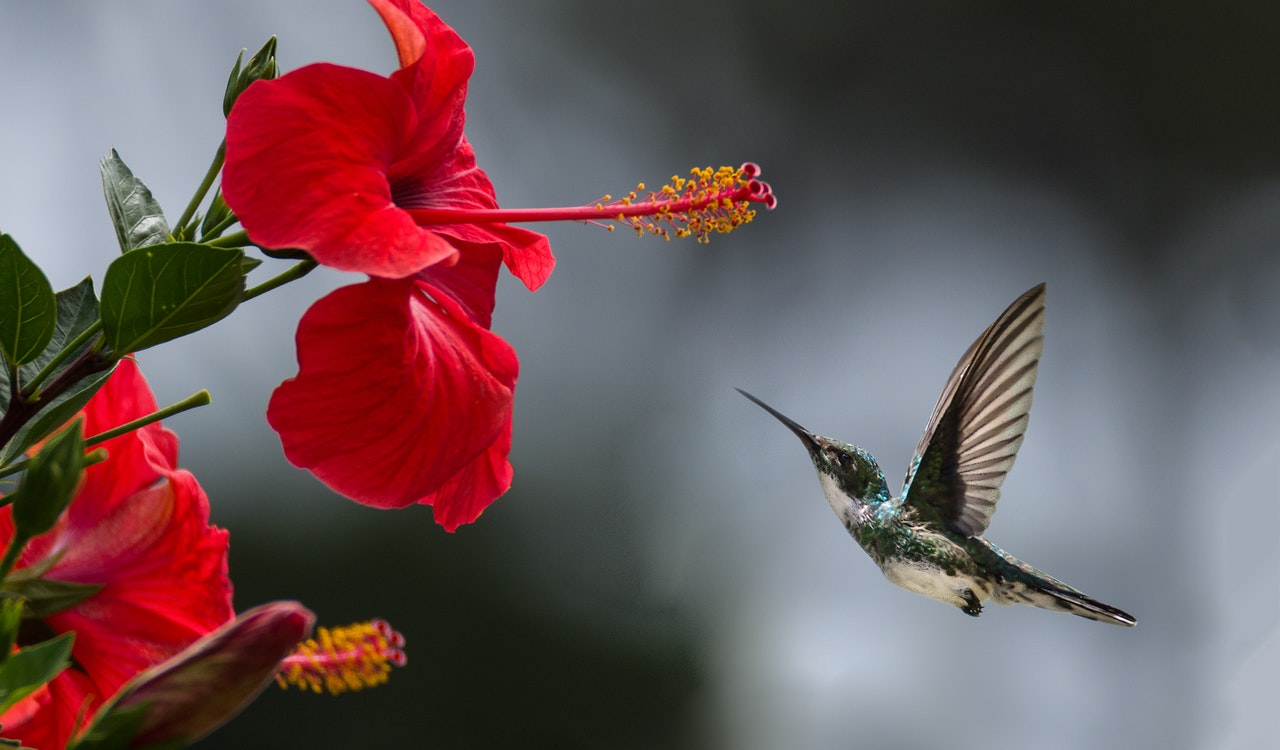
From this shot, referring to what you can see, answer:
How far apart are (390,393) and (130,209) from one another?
6.4 inches

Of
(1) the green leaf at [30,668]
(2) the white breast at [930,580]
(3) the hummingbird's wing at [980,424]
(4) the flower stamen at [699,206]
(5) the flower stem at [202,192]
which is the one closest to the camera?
(1) the green leaf at [30,668]

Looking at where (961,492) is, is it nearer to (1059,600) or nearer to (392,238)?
(1059,600)

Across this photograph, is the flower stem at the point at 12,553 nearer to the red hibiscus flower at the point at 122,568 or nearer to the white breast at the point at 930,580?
the red hibiscus flower at the point at 122,568

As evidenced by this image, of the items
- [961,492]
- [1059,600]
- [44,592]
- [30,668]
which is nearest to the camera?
[30,668]

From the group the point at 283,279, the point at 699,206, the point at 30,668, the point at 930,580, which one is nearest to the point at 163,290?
the point at 283,279

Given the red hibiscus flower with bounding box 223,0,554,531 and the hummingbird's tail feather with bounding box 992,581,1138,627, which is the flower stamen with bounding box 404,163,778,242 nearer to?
the red hibiscus flower with bounding box 223,0,554,531

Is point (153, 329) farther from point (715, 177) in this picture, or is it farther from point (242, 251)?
point (715, 177)

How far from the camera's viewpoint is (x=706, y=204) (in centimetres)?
70

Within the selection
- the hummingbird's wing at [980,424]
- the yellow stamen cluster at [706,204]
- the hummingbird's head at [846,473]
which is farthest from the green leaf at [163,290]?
the hummingbird's head at [846,473]

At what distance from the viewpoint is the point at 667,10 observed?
6289mm

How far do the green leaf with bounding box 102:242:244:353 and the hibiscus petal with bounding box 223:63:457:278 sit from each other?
0.09ft

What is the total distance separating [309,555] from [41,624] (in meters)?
4.62

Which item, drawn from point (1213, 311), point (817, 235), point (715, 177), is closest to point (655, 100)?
point (817, 235)

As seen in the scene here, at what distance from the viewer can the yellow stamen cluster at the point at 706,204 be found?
2.28 ft
